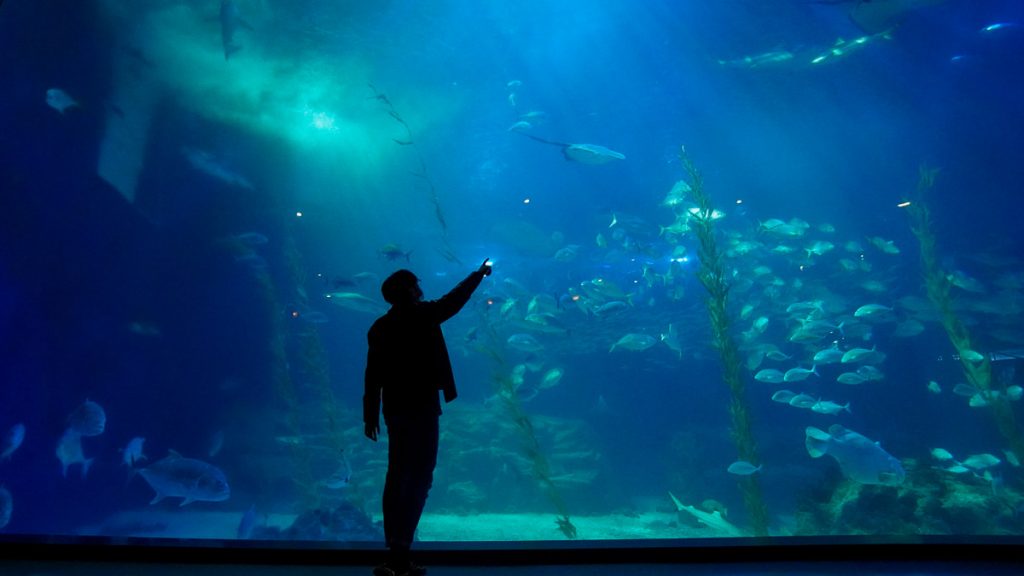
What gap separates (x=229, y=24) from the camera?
10.6 metres

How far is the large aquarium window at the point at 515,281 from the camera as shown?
9.80m

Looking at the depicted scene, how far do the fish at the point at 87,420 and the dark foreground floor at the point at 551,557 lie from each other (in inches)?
283

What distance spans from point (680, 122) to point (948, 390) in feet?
46.2

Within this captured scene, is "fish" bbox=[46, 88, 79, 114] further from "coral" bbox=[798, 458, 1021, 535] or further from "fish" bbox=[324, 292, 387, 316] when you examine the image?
"coral" bbox=[798, 458, 1021, 535]

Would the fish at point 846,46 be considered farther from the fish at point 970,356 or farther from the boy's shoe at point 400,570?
the boy's shoe at point 400,570

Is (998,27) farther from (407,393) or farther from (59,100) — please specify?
(59,100)

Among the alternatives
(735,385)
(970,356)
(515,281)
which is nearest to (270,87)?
(515,281)

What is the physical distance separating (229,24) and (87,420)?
8.43 meters

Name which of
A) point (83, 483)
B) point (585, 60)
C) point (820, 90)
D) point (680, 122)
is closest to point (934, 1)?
point (820, 90)

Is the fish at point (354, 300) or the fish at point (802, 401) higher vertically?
the fish at point (354, 300)

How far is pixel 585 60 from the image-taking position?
53.8ft

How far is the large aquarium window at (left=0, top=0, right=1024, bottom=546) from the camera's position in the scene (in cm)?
980

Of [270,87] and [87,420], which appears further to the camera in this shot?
[270,87]

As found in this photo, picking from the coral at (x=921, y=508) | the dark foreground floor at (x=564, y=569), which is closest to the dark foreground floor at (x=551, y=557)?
the dark foreground floor at (x=564, y=569)
